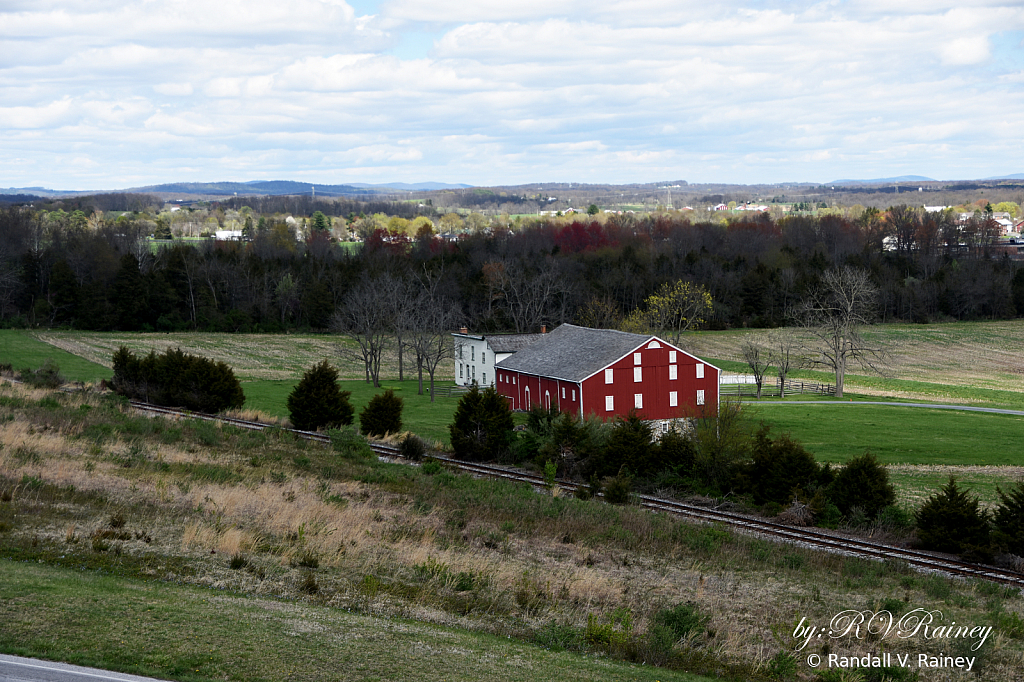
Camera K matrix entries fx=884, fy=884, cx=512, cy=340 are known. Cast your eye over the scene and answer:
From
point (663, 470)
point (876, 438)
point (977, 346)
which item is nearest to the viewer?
point (663, 470)

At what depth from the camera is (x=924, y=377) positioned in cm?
7756

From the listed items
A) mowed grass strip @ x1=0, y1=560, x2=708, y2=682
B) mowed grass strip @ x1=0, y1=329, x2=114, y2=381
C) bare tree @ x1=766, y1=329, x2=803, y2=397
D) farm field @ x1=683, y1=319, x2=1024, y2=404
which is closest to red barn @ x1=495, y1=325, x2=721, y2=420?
bare tree @ x1=766, y1=329, x2=803, y2=397

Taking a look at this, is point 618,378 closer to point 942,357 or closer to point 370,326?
point 370,326

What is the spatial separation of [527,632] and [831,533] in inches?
586

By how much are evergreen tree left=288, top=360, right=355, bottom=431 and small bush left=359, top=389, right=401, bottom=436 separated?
1.13m

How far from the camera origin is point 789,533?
24344 mm

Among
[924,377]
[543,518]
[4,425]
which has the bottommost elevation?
[924,377]

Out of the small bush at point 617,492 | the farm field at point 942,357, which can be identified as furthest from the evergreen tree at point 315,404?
the farm field at point 942,357

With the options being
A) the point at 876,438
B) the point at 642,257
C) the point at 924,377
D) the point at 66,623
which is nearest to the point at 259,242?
the point at 642,257

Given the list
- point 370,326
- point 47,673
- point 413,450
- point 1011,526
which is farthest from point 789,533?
point 370,326

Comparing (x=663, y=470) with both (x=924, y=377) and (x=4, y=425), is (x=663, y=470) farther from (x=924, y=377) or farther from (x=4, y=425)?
(x=924, y=377)

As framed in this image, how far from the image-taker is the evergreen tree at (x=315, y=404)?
37.8 m

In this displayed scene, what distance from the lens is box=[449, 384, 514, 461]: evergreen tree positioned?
34.4m

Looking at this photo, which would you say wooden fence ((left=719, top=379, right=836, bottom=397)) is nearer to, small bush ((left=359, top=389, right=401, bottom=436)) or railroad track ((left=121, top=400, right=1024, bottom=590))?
small bush ((left=359, top=389, right=401, bottom=436))
